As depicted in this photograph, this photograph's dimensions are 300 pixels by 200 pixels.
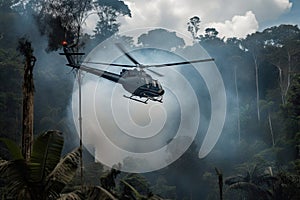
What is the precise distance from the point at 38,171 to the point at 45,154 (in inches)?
12.2

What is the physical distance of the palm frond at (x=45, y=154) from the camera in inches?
290

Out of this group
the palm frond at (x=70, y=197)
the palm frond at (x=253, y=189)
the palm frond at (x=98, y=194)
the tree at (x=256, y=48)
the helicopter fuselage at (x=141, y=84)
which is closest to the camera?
the palm frond at (x=70, y=197)

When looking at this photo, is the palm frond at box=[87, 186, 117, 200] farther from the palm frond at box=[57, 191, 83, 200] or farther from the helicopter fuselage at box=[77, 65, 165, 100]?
the helicopter fuselage at box=[77, 65, 165, 100]

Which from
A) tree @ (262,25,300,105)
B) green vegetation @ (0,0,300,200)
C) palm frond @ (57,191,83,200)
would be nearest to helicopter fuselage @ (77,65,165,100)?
green vegetation @ (0,0,300,200)

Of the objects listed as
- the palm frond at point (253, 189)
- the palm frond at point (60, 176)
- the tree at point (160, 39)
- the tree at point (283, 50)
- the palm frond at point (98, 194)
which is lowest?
the palm frond at point (253, 189)

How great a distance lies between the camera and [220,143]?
1596 inches

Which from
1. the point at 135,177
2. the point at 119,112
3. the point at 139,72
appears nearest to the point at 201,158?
the point at 135,177

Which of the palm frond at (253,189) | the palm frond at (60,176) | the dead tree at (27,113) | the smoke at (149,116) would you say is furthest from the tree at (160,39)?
the palm frond at (60,176)

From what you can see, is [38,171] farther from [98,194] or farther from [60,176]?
[98,194]

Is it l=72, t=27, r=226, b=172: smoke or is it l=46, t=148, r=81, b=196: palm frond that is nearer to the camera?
l=46, t=148, r=81, b=196: palm frond

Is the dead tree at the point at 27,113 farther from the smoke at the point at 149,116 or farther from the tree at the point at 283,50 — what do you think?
the tree at the point at 283,50

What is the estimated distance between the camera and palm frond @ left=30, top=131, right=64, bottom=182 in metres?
7.37

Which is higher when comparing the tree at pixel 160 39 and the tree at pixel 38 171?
the tree at pixel 160 39

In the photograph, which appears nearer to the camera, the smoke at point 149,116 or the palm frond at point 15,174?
the palm frond at point 15,174
